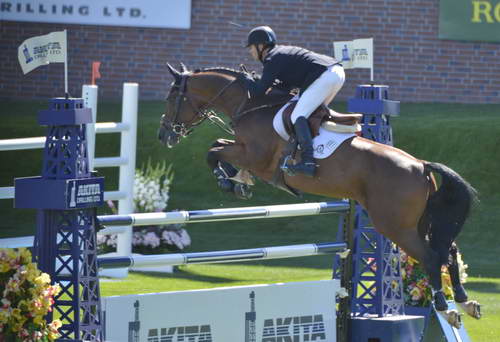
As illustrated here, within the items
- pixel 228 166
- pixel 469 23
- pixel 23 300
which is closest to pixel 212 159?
pixel 228 166

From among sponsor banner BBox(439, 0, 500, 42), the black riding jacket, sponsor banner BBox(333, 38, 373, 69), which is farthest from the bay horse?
sponsor banner BBox(439, 0, 500, 42)

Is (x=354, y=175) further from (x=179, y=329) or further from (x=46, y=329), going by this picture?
(x=46, y=329)

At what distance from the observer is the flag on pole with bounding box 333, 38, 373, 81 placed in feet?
25.1

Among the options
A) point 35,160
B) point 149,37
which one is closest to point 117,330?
point 35,160

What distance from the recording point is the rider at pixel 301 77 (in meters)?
6.98

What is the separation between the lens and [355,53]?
25.5 feet

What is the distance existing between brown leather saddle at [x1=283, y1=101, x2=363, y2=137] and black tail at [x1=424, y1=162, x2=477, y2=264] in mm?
588

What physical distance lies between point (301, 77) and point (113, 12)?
26.3 feet

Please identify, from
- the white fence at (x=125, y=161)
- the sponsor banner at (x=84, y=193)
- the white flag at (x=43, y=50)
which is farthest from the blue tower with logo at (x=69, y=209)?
the white fence at (x=125, y=161)

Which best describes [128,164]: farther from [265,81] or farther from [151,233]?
[265,81]

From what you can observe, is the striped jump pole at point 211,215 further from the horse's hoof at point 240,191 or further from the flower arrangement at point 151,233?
the flower arrangement at point 151,233

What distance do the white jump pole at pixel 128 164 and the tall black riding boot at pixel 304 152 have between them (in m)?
3.19

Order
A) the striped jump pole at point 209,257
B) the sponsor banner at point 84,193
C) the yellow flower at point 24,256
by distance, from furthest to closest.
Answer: the striped jump pole at point 209,257
the sponsor banner at point 84,193
the yellow flower at point 24,256

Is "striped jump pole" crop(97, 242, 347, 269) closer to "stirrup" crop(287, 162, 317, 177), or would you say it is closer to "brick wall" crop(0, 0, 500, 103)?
"stirrup" crop(287, 162, 317, 177)
